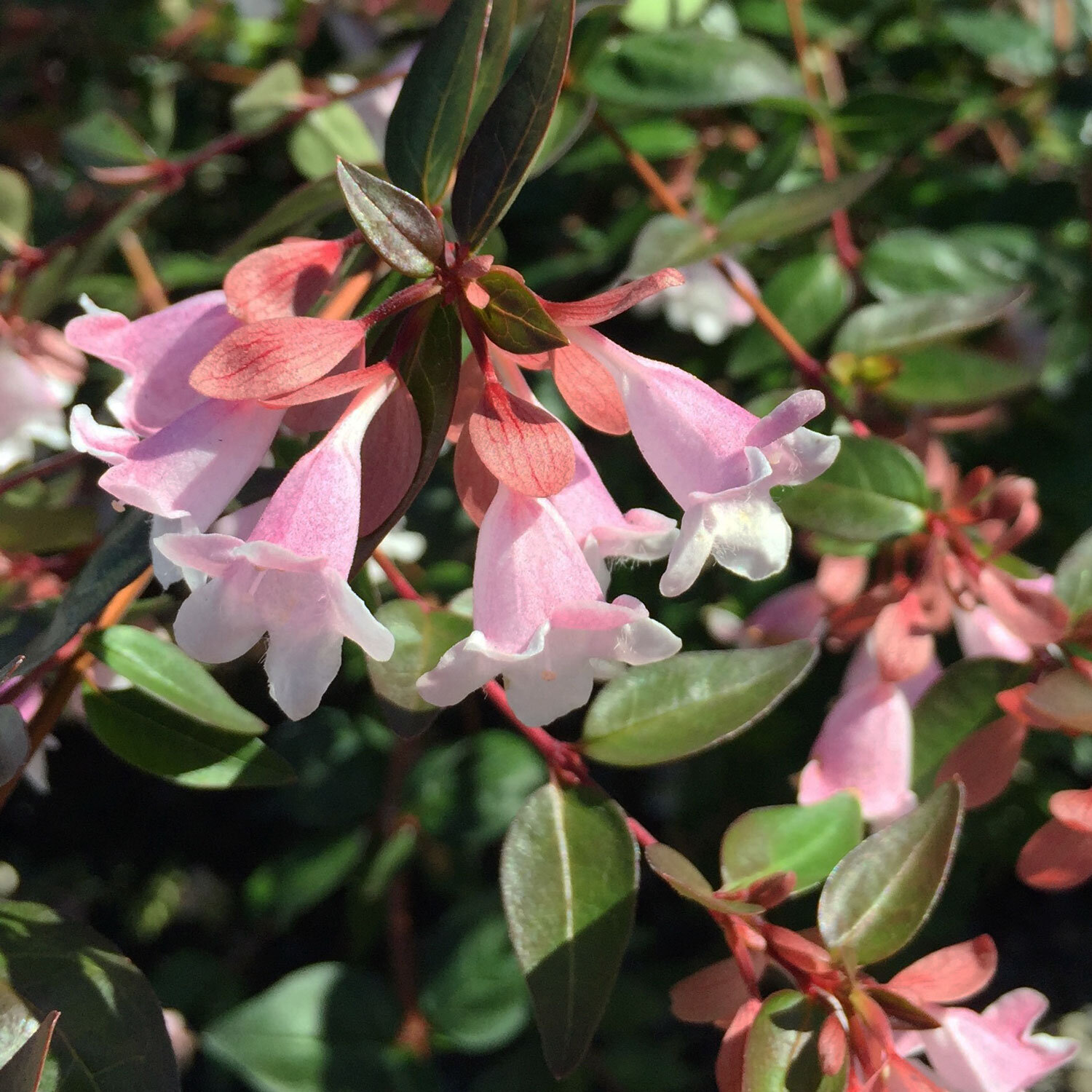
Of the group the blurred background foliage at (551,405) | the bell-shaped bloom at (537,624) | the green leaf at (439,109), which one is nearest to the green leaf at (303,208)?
the blurred background foliage at (551,405)

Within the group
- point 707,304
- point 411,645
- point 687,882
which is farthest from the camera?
point 707,304

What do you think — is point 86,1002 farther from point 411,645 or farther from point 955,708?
point 955,708

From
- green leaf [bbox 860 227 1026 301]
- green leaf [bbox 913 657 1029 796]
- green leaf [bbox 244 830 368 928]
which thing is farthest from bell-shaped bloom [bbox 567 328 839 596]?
green leaf [bbox 244 830 368 928]

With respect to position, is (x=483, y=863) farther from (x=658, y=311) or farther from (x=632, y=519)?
(x=632, y=519)

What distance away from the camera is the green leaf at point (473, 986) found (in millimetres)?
1101

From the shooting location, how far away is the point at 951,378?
3.18 ft

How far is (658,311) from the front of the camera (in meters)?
1.50

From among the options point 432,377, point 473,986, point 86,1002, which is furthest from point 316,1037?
point 432,377

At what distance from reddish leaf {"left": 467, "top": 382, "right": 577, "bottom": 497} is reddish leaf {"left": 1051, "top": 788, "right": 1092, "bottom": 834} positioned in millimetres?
369

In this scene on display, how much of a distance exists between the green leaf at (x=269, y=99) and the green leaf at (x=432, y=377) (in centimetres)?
61

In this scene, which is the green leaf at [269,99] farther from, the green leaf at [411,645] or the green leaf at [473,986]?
the green leaf at [473,986]

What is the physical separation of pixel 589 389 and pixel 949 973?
0.41m

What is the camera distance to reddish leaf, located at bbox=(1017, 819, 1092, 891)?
649mm

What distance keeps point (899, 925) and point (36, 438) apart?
35.1 inches
